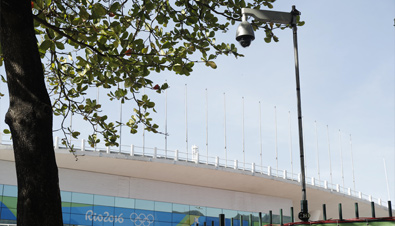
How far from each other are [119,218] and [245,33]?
3756cm

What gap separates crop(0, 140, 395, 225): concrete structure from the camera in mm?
42938

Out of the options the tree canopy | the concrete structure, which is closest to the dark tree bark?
the tree canopy

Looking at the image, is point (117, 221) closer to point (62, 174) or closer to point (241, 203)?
point (62, 174)

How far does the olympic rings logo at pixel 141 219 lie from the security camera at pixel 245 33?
123 ft

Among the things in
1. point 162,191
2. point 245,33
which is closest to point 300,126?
point 245,33

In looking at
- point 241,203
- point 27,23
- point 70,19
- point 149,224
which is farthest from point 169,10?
point 241,203

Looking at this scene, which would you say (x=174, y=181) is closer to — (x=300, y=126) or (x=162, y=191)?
(x=162, y=191)

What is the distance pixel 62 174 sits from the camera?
144ft

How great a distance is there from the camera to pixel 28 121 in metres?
5.87

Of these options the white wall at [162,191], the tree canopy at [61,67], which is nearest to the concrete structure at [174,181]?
the white wall at [162,191]

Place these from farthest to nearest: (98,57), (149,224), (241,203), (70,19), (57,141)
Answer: (241,203) → (149,224) → (57,141) → (98,57) → (70,19)

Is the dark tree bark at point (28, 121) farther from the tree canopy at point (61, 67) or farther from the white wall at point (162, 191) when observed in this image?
the white wall at point (162, 191)

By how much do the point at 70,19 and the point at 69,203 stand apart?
37.1 metres

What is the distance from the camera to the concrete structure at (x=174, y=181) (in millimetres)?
42938
